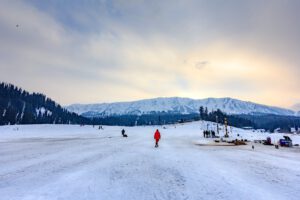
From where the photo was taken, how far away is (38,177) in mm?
9477

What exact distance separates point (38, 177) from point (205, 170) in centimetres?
709

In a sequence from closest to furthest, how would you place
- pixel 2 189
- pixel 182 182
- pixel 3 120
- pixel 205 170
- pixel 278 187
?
pixel 2 189 < pixel 278 187 < pixel 182 182 < pixel 205 170 < pixel 3 120

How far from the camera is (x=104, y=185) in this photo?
8.26 meters

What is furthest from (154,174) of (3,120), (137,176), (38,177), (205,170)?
(3,120)

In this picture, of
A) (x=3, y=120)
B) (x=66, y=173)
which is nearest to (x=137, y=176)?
(x=66, y=173)

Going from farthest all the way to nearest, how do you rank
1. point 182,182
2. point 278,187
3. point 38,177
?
point 38,177 → point 182,182 → point 278,187

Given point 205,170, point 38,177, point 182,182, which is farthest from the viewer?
point 205,170

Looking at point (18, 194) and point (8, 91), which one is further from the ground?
point (8, 91)

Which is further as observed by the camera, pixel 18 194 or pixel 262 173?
pixel 262 173

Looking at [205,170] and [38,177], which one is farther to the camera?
[205,170]

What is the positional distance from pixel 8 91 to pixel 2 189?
19590cm

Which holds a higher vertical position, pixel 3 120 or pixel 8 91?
pixel 8 91

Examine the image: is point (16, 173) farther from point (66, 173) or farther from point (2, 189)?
point (2, 189)

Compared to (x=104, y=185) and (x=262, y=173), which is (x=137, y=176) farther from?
(x=262, y=173)
